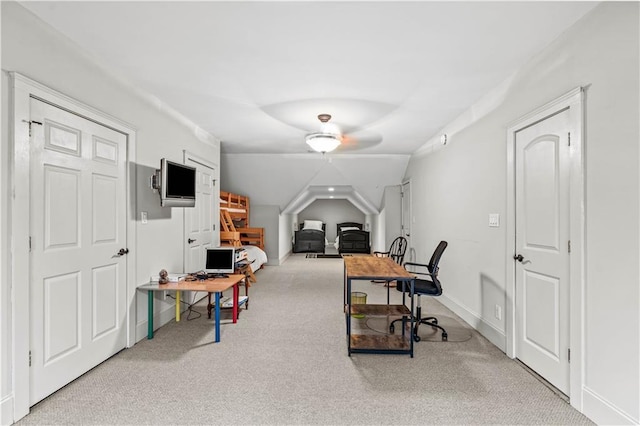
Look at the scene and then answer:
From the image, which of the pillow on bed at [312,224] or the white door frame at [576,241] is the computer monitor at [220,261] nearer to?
the white door frame at [576,241]

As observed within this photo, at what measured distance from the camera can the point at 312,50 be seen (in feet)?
8.05

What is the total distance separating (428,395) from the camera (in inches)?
91.3

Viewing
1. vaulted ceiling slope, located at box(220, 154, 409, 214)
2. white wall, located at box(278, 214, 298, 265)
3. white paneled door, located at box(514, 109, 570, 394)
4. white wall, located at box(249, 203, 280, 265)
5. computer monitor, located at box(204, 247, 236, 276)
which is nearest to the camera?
white paneled door, located at box(514, 109, 570, 394)

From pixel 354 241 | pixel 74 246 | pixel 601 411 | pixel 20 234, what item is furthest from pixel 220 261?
pixel 354 241

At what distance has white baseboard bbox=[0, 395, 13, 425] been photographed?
6.29 feet

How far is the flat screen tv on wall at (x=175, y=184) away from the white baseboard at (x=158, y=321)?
3.91ft

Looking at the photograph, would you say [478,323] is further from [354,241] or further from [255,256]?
[354,241]

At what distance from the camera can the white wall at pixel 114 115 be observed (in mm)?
1934

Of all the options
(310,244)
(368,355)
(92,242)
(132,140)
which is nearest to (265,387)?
(368,355)

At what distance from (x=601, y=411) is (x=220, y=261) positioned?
11.6 feet

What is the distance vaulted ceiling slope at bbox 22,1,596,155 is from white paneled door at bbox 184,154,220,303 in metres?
1.08

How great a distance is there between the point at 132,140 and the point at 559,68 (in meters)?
3.47

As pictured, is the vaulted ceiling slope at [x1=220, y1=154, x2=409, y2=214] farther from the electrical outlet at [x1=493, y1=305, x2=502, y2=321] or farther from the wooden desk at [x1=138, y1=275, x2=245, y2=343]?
the electrical outlet at [x1=493, y1=305, x2=502, y2=321]

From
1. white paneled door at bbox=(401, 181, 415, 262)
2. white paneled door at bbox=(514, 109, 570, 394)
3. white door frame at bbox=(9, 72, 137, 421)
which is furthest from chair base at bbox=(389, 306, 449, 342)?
white door frame at bbox=(9, 72, 137, 421)
